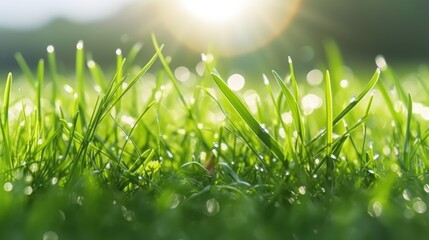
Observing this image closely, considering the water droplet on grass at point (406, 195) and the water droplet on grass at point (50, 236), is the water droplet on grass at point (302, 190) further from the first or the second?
the water droplet on grass at point (50, 236)

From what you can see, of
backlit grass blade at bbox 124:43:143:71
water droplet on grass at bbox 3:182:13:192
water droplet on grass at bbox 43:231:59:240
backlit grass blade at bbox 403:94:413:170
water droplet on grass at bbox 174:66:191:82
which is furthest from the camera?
water droplet on grass at bbox 174:66:191:82

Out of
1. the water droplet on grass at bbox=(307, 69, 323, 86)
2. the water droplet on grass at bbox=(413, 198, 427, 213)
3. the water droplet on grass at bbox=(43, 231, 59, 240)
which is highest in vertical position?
the water droplet on grass at bbox=(307, 69, 323, 86)

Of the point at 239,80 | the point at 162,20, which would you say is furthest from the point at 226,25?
the point at 239,80

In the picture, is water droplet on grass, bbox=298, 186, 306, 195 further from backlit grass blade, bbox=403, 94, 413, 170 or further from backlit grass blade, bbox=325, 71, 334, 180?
backlit grass blade, bbox=403, 94, 413, 170

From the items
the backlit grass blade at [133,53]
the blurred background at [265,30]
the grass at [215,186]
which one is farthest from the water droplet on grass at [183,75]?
the blurred background at [265,30]

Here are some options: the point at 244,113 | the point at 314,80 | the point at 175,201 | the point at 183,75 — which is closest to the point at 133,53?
the point at 244,113

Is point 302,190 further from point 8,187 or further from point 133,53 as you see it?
point 133,53

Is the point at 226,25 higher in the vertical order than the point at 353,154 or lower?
higher

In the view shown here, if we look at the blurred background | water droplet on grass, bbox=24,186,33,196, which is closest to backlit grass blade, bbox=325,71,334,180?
water droplet on grass, bbox=24,186,33,196

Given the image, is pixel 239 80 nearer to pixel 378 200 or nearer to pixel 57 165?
pixel 57 165
